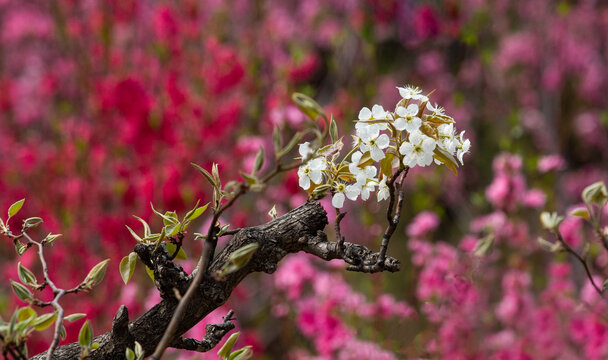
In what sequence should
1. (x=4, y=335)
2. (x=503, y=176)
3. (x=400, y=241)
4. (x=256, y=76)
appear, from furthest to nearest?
(x=400, y=241)
(x=256, y=76)
(x=503, y=176)
(x=4, y=335)

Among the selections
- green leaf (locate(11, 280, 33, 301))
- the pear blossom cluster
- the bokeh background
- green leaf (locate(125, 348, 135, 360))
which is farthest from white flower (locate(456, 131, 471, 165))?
the bokeh background

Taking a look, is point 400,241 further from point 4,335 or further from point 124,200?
point 4,335

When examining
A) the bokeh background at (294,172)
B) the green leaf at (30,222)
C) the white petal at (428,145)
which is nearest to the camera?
the white petal at (428,145)

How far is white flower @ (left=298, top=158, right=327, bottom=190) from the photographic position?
33.4 inches

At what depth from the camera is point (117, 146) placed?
130 inches

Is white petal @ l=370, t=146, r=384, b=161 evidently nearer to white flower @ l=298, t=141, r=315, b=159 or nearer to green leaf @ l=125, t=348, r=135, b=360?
white flower @ l=298, t=141, r=315, b=159

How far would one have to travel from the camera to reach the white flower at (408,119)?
81cm

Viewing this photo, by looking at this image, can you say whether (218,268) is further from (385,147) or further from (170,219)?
(385,147)

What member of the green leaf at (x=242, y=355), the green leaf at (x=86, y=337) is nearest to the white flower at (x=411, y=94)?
the green leaf at (x=242, y=355)

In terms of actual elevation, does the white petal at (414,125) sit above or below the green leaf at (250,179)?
below

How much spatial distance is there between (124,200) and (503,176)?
1.88 m

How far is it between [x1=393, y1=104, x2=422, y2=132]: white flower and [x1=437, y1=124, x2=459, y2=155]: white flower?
0.05 metres

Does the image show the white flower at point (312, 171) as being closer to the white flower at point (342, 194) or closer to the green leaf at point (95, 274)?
the white flower at point (342, 194)

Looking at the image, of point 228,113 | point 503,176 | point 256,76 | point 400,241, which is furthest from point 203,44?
point 503,176
